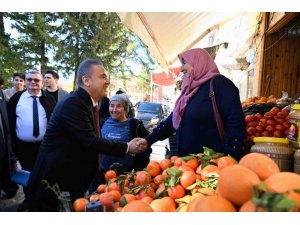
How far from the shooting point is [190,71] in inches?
116

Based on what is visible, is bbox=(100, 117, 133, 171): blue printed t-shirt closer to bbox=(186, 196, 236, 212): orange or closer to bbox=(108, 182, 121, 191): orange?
bbox=(108, 182, 121, 191): orange

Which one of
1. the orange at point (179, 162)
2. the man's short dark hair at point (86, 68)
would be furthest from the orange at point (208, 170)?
the man's short dark hair at point (86, 68)

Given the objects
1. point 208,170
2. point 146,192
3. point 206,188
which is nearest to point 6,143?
point 146,192

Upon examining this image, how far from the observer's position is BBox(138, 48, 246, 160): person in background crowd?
2598mm

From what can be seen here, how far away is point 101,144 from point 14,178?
6.57 feet

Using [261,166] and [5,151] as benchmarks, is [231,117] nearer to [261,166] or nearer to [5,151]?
[261,166]

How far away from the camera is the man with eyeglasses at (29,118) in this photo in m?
4.75

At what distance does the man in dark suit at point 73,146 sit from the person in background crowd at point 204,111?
21.8 inches

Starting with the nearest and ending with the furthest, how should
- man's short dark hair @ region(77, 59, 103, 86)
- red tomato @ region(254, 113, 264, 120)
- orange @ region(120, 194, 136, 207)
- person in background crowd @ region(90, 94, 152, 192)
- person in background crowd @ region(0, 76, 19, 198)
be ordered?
orange @ region(120, 194, 136, 207) → man's short dark hair @ region(77, 59, 103, 86) → person in background crowd @ region(90, 94, 152, 192) → red tomato @ region(254, 113, 264, 120) → person in background crowd @ region(0, 76, 19, 198)

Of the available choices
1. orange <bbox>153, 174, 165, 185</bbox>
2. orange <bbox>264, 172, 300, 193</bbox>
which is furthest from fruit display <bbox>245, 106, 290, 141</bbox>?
orange <bbox>264, 172, 300, 193</bbox>

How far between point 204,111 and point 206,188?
3.94 ft
